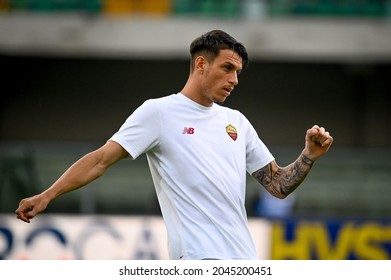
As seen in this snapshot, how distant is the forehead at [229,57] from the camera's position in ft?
14.2

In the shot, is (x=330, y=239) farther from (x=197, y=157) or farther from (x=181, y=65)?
(x=181, y=65)

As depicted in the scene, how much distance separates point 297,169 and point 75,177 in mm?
1029

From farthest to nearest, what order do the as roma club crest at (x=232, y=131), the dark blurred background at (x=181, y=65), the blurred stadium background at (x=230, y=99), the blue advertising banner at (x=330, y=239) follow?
the dark blurred background at (x=181, y=65) < the blurred stadium background at (x=230, y=99) < the blue advertising banner at (x=330, y=239) < the as roma club crest at (x=232, y=131)

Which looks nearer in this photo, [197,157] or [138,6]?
[197,157]

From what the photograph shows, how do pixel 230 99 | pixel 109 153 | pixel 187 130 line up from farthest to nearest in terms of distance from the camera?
pixel 230 99 < pixel 187 130 < pixel 109 153

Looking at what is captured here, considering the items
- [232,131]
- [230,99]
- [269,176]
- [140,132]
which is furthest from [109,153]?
[230,99]

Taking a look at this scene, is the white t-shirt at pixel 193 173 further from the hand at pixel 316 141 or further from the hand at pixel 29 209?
the hand at pixel 29 209

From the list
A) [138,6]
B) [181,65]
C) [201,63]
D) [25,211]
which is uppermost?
[138,6]

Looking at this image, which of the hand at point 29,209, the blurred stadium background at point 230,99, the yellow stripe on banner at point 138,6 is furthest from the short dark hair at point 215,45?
the yellow stripe on banner at point 138,6

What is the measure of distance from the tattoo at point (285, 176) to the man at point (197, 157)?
0.04 ft

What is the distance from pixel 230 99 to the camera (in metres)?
19.7

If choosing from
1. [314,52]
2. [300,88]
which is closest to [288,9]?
[314,52]

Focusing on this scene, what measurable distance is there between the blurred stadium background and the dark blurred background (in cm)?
2

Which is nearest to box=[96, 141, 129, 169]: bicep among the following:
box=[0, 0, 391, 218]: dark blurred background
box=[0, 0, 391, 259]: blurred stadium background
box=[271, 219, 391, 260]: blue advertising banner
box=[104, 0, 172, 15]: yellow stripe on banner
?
box=[0, 0, 391, 259]: blurred stadium background
